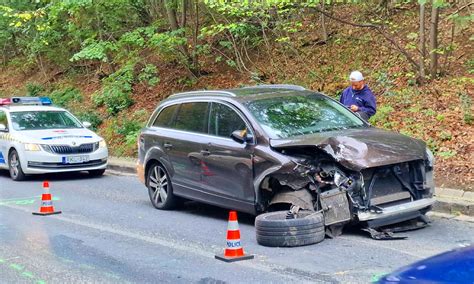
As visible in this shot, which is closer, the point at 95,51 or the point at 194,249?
the point at 194,249

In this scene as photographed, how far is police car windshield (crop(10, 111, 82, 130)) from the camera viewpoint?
14.6 metres

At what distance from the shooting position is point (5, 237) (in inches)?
324

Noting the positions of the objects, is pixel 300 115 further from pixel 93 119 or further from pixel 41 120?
pixel 93 119

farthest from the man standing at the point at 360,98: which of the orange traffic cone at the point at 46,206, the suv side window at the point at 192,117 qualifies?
the orange traffic cone at the point at 46,206

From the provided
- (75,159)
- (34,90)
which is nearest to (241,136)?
(75,159)

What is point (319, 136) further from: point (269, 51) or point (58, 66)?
point (58, 66)

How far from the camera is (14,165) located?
14.1 m

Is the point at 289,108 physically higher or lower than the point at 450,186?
higher

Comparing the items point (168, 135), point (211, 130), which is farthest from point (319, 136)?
point (168, 135)

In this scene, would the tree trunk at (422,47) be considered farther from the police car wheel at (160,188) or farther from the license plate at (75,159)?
the license plate at (75,159)

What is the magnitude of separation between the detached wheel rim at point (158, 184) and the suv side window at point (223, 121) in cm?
147

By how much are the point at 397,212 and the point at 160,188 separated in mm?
4143

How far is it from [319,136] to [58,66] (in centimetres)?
2167

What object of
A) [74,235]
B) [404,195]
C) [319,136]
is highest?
[319,136]
